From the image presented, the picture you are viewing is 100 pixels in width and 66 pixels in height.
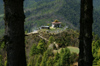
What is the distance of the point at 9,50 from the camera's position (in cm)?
330

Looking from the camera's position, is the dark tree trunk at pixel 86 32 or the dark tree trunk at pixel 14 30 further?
the dark tree trunk at pixel 86 32

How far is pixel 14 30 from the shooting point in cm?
326

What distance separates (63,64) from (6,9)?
104 ft

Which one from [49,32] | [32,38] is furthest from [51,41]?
[32,38]

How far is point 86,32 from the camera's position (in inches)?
205

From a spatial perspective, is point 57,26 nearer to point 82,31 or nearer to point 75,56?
point 75,56

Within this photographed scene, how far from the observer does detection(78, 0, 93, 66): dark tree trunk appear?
516 centimetres

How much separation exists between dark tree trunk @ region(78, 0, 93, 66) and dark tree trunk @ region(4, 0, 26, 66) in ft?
9.15

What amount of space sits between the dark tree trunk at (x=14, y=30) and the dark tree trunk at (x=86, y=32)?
9.15ft

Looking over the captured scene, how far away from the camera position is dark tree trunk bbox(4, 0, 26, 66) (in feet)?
10.5

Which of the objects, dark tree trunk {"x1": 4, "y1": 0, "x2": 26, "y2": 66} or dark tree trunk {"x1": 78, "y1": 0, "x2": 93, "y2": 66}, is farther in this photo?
dark tree trunk {"x1": 78, "y1": 0, "x2": 93, "y2": 66}

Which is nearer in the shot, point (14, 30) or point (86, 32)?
point (14, 30)

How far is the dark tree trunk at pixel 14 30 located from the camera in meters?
3.21

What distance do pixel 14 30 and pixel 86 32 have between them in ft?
9.83
